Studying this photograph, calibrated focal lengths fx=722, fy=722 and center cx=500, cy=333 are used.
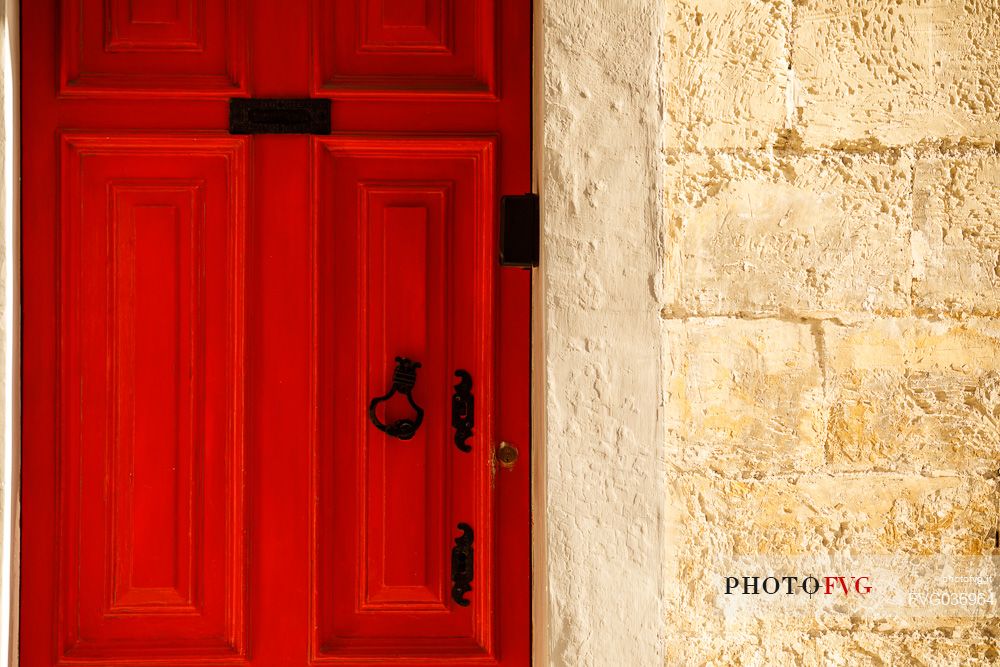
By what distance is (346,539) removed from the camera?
1.78 m

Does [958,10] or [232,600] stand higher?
[958,10]

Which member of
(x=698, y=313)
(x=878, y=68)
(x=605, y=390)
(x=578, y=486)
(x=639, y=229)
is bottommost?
(x=578, y=486)

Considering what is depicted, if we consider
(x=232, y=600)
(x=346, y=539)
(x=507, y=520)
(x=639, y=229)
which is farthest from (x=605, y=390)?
(x=232, y=600)

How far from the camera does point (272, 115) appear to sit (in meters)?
1.75

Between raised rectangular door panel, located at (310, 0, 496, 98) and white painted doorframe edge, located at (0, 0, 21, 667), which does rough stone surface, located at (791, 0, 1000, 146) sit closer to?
raised rectangular door panel, located at (310, 0, 496, 98)

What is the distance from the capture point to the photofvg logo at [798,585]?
1521 mm

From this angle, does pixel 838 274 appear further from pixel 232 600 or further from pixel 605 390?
pixel 232 600

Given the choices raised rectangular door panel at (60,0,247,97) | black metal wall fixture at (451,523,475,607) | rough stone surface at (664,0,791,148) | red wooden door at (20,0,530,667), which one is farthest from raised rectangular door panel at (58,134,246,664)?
rough stone surface at (664,0,791,148)

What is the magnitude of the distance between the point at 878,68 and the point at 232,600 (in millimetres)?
1908

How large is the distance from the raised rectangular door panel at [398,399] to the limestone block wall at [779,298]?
Result: 0.97 ft

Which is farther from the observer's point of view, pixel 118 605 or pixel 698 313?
pixel 118 605

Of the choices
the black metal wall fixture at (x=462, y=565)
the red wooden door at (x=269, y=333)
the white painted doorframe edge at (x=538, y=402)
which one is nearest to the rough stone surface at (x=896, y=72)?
the white painted doorframe edge at (x=538, y=402)

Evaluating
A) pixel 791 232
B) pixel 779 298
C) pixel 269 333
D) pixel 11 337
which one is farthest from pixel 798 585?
pixel 11 337

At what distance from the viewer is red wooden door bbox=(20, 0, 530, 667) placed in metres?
1.73
